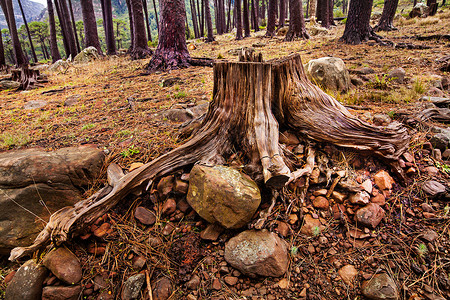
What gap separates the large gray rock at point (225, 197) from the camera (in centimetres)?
204

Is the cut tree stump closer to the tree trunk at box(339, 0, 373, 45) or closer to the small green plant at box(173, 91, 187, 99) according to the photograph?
the small green plant at box(173, 91, 187, 99)

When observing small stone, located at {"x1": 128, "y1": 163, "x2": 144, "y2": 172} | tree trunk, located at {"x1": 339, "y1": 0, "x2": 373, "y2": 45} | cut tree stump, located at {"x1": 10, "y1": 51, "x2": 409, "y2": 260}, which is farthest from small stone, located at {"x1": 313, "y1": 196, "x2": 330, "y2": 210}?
tree trunk, located at {"x1": 339, "y1": 0, "x2": 373, "y2": 45}

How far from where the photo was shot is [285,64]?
2.70 m

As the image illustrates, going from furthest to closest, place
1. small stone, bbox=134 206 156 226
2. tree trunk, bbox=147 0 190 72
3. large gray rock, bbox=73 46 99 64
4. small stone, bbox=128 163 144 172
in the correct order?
large gray rock, bbox=73 46 99 64 < tree trunk, bbox=147 0 190 72 < small stone, bbox=128 163 144 172 < small stone, bbox=134 206 156 226

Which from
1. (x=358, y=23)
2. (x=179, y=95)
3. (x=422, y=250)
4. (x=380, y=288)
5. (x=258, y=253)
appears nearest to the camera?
(x=380, y=288)

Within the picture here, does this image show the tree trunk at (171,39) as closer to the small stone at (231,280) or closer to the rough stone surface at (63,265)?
the rough stone surface at (63,265)

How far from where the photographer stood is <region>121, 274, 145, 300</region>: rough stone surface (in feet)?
5.97

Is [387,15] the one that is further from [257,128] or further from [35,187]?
[35,187]

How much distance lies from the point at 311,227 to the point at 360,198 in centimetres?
57

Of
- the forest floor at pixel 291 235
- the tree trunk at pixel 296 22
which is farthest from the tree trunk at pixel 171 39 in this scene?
the tree trunk at pixel 296 22

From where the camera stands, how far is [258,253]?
1.90 meters

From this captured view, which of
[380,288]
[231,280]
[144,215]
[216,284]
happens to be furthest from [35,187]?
[380,288]

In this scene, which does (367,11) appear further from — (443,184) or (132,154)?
(132,154)

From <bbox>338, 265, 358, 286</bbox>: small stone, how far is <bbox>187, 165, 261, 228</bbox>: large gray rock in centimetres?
85
